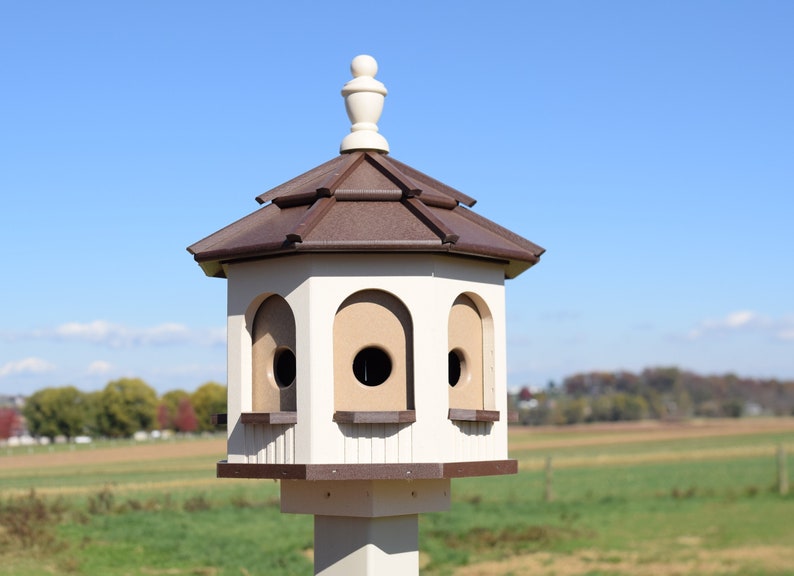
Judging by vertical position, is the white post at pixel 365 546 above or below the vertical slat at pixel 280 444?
below

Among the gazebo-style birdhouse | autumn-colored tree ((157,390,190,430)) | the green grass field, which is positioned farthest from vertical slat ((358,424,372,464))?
autumn-colored tree ((157,390,190,430))

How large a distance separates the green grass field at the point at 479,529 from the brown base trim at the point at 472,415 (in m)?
9.91

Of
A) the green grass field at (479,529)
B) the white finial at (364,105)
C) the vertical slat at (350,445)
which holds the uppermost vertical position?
the white finial at (364,105)

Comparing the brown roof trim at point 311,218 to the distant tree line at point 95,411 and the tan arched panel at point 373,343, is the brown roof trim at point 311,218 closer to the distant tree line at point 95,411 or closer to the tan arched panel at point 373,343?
the tan arched panel at point 373,343

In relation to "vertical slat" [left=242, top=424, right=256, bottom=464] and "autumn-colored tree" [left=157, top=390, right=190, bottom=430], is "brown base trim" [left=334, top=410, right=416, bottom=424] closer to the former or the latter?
"vertical slat" [left=242, top=424, right=256, bottom=464]

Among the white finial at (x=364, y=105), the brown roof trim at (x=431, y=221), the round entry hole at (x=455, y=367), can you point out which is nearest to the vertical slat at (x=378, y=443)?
the round entry hole at (x=455, y=367)

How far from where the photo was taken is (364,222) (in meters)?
4.89

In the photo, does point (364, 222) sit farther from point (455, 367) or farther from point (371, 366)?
point (455, 367)

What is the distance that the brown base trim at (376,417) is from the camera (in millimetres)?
4750

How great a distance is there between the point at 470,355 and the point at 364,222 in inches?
37.5

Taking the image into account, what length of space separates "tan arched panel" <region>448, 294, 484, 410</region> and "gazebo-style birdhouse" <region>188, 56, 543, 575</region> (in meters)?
0.01

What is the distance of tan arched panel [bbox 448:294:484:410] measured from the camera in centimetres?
529

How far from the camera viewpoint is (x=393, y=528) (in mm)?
5168

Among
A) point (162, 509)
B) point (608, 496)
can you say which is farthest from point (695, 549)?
point (162, 509)
